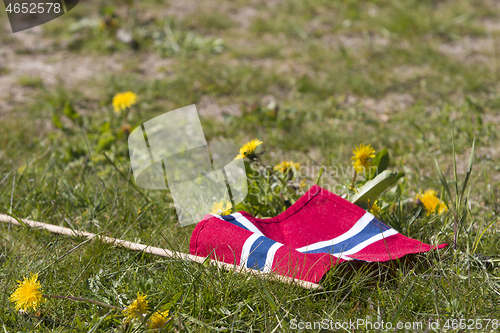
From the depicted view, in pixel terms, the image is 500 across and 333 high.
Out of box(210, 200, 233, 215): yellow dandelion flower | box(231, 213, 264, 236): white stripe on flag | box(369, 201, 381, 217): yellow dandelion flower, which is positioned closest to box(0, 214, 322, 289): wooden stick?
box(231, 213, 264, 236): white stripe on flag

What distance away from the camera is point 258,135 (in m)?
3.09

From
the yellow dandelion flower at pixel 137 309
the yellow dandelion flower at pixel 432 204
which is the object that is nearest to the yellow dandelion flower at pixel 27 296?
the yellow dandelion flower at pixel 137 309

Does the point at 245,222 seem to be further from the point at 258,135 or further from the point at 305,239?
the point at 258,135

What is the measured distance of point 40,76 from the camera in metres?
3.98

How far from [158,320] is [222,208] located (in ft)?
2.51

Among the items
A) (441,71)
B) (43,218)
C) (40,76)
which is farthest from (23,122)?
(441,71)

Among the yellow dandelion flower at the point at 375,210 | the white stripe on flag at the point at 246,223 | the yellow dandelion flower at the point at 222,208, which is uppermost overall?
the white stripe on flag at the point at 246,223

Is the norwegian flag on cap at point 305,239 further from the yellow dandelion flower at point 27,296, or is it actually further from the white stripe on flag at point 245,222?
the yellow dandelion flower at point 27,296

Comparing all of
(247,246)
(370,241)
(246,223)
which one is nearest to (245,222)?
(246,223)

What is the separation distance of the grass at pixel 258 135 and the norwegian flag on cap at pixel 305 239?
76 millimetres

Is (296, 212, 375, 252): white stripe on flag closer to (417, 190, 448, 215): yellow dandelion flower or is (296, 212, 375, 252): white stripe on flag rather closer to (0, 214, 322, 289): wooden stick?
(0, 214, 322, 289): wooden stick

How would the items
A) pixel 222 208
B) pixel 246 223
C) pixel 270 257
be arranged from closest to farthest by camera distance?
pixel 270 257 < pixel 246 223 < pixel 222 208

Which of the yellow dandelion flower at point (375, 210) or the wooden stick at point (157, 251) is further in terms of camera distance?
the yellow dandelion flower at point (375, 210)

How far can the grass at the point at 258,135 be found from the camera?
153cm
